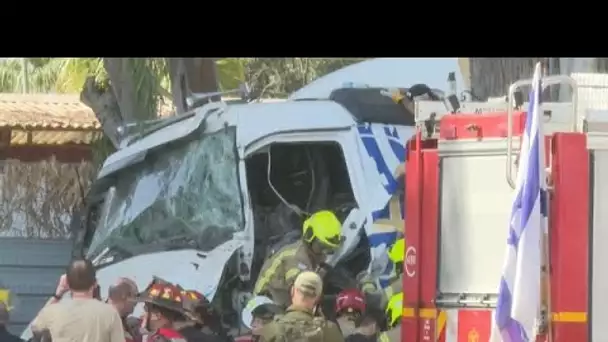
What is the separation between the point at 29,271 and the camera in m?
6.56

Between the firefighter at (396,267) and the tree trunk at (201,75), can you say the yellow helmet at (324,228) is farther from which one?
the tree trunk at (201,75)

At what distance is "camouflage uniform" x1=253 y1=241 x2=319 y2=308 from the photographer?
21.0 feet

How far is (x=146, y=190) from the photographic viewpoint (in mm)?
6641

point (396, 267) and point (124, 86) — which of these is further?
point (124, 86)

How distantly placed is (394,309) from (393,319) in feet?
0.17

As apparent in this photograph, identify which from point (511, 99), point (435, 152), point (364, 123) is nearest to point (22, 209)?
point (364, 123)

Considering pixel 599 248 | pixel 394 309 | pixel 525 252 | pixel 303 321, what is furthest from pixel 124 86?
pixel 599 248

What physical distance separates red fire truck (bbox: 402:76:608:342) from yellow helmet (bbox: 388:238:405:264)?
1.01 feet

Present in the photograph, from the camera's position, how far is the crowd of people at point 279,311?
21.0 feet

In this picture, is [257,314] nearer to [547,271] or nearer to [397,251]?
[397,251]

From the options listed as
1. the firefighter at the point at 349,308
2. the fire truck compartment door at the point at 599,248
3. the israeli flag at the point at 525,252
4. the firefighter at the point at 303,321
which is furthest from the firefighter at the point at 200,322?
the fire truck compartment door at the point at 599,248
